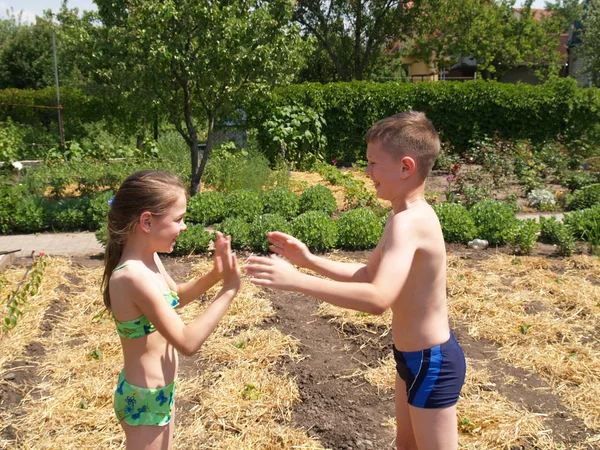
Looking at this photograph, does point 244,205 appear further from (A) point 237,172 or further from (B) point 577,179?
(B) point 577,179

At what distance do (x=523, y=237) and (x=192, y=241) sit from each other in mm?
4191

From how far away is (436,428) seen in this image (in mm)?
2174

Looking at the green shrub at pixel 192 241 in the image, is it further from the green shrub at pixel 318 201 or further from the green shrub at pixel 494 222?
the green shrub at pixel 494 222

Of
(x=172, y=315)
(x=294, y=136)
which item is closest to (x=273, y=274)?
(x=172, y=315)

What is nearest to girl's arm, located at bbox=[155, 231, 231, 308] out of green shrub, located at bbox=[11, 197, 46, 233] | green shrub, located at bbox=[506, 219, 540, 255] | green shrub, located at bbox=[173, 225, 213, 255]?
green shrub, located at bbox=[173, 225, 213, 255]

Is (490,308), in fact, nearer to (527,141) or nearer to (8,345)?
(8,345)

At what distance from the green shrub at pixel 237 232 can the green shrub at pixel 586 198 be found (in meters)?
5.94

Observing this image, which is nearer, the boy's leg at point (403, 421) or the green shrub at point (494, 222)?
the boy's leg at point (403, 421)

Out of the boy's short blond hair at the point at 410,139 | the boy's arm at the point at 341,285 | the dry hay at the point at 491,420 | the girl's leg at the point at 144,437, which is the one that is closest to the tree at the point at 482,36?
the dry hay at the point at 491,420

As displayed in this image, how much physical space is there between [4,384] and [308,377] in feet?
7.00

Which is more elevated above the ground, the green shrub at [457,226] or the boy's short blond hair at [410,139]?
the boy's short blond hair at [410,139]

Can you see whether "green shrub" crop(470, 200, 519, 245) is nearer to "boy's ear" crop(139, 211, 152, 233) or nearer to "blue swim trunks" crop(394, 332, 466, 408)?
"blue swim trunks" crop(394, 332, 466, 408)

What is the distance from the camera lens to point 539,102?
14.9 metres

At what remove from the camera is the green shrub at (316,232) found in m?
7.07
